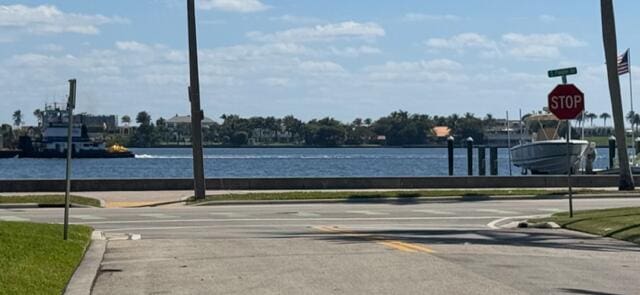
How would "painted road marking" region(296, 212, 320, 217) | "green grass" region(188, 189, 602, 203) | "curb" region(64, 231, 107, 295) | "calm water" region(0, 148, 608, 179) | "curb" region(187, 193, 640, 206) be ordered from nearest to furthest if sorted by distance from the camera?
"curb" region(64, 231, 107, 295) → "painted road marking" region(296, 212, 320, 217) → "curb" region(187, 193, 640, 206) → "green grass" region(188, 189, 602, 203) → "calm water" region(0, 148, 608, 179)

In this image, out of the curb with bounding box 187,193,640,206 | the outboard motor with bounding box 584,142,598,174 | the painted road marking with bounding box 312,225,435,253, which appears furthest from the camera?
the outboard motor with bounding box 584,142,598,174

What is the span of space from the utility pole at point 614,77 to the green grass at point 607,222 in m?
12.3

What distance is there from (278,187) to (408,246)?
23816 mm

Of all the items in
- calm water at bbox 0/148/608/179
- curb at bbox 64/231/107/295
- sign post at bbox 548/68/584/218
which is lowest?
calm water at bbox 0/148/608/179

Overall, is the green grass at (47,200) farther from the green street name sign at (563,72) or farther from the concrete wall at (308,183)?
the green street name sign at (563,72)

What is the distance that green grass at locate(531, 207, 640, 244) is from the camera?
18.9 m

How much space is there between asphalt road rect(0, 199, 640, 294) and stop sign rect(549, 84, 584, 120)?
9.27 ft

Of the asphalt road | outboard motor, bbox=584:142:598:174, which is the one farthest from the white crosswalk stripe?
outboard motor, bbox=584:142:598:174

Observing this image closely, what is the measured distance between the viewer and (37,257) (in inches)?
526

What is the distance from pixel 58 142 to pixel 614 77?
305ft

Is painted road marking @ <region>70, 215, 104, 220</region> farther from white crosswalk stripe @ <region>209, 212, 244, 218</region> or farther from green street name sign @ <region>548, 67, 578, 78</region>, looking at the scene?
green street name sign @ <region>548, 67, 578, 78</region>

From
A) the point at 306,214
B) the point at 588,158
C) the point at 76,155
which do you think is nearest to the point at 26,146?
the point at 76,155

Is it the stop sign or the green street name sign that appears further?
the green street name sign

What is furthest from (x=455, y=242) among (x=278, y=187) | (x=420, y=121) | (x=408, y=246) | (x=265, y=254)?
(x=420, y=121)
